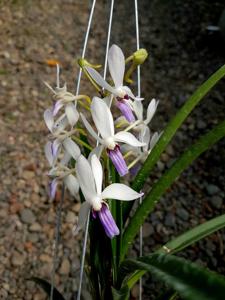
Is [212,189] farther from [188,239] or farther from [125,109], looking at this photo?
[125,109]

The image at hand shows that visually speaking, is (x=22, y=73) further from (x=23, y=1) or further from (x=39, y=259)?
(x=39, y=259)

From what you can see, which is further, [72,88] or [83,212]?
[72,88]

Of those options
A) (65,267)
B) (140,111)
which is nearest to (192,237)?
(140,111)

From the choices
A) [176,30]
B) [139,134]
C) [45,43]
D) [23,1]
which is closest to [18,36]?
[45,43]

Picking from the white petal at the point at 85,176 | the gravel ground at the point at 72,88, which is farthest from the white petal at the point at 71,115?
the gravel ground at the point at 72,88

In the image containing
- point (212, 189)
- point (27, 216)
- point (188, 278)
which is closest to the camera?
point (188, 278)

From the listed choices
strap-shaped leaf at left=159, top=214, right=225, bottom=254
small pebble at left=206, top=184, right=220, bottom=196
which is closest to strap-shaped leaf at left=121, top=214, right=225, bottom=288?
strap-shaped leaf at left=159, top=214, right=225, bottom=254

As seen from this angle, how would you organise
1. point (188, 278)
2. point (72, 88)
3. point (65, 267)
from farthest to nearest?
point (72, 88), point (65, 267), point (188, 278)
